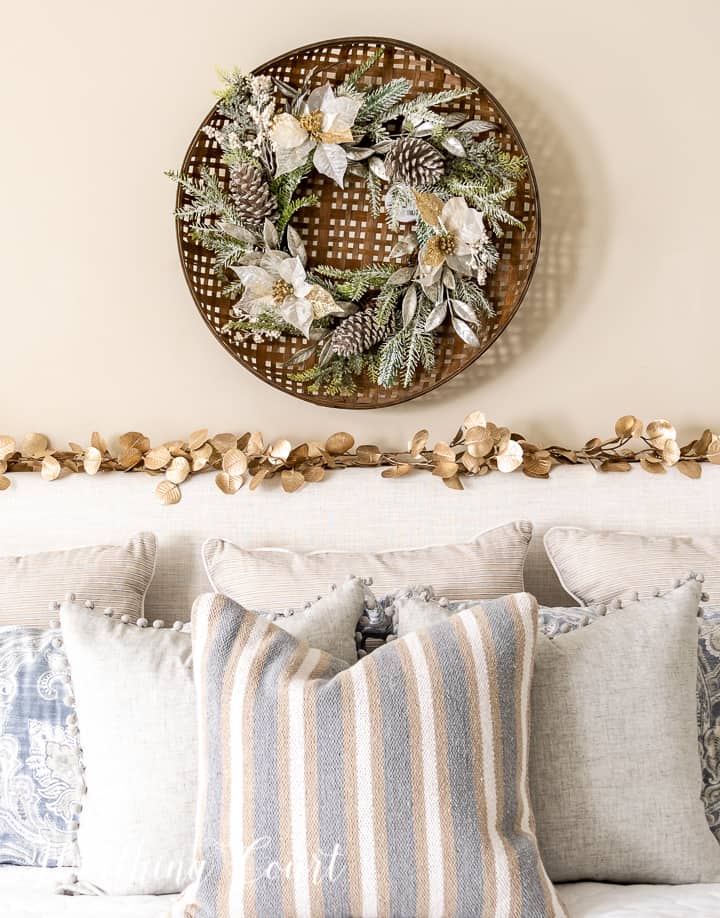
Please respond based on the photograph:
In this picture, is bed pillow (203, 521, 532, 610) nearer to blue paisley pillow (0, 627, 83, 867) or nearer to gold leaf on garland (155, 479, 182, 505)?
gold leaf on garland (155, 479, 182, 505)

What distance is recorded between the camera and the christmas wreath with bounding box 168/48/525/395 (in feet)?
5.30

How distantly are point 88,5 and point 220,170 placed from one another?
0.45 meters

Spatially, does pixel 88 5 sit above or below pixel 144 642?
above

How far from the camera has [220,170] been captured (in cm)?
167

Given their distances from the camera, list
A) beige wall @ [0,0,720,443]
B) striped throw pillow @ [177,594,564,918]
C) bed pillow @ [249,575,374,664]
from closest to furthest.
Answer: striped throw pillow @ [177,594,564,918]
bed pillow @ [249,575,374,664]
beige wall @ [0,0,720,443]

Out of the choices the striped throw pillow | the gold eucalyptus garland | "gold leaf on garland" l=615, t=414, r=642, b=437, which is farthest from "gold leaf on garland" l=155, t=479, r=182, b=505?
"gold leaf on garland" l=615, t=414, r=642, b=437

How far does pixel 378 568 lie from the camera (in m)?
1.48

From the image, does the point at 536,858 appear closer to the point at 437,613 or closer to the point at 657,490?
the point at 437,613

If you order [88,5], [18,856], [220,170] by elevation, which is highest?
[88,5]

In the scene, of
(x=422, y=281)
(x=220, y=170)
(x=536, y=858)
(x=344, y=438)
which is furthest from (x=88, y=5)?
(x=536, y=858)

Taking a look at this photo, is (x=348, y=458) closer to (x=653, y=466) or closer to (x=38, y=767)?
(x=653, y=466)

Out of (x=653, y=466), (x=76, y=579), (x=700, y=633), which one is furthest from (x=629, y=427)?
(x=76, y=579)

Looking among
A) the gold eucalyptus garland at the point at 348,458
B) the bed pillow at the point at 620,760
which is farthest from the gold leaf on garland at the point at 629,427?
the bed pillow at the point at 620,760

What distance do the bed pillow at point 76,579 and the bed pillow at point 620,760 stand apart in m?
0.74
